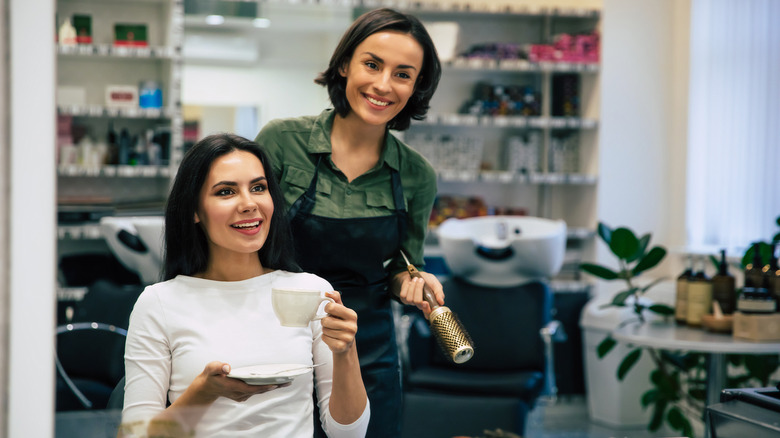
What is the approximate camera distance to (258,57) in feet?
14.4

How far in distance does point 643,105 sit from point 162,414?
13.6ft

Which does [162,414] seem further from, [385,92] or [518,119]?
[518,119]

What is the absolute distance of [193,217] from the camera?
149 centimetres

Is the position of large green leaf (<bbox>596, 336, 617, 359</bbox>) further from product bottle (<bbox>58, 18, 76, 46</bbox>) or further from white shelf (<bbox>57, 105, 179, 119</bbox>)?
product bottle (<bbox>58, 18, 76, 46</bbox>)

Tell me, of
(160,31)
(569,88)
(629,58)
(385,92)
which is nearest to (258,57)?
(160,31)

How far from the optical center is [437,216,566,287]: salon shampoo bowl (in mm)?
3508

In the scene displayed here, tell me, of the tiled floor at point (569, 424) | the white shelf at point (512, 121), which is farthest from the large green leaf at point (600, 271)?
the white shelf at point (512, 121)

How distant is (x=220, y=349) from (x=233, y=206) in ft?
0.89

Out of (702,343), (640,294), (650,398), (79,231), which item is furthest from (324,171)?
(79,231)

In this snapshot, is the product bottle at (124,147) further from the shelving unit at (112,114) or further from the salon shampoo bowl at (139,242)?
the salon shampoo bowl at (139,242)

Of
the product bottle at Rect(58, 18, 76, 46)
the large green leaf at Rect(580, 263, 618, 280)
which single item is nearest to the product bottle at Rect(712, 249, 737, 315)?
the large green leaf at Rect(580, 263, 618, 280)

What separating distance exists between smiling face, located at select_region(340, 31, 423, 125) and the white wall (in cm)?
316

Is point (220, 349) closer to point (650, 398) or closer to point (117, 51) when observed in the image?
point (650, 398)

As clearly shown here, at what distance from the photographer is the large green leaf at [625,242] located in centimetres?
327
